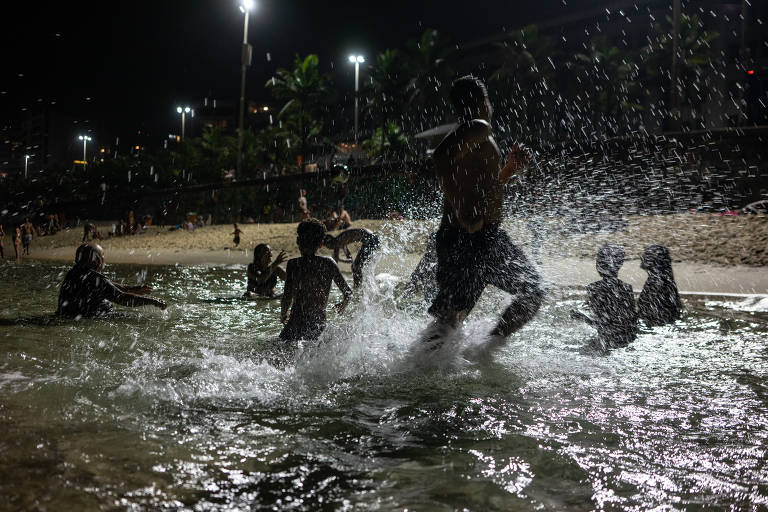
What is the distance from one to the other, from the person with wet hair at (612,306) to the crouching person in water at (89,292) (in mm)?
4476

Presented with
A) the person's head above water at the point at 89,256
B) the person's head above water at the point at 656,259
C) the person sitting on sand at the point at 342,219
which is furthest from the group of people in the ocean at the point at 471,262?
the person sitting on sand at the point at 342,219

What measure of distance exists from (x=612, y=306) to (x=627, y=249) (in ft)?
26.2

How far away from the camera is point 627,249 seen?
1260 cm

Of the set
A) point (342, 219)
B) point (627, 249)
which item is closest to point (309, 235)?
point (627, 249)

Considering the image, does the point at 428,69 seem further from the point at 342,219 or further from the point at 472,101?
the point at 472,101

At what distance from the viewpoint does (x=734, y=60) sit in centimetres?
4091

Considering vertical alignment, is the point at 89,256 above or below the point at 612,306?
above

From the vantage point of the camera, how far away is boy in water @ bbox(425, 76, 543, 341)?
4270mm

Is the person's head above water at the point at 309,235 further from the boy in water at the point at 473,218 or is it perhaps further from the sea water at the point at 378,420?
the boy in water at the point at 473,218

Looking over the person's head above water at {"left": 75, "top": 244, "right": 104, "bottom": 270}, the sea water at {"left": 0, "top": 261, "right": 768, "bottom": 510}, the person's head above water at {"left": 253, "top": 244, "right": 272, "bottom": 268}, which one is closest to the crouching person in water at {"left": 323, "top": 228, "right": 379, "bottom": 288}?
the person's head above water at {"left": 253, "top": 244, "right": 272, "bottom": 268}

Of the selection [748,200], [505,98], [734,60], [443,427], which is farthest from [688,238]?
[734,60]

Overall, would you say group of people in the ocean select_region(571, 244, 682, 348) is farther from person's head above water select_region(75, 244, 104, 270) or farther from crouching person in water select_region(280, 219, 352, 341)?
person's head above water select_region(75, 244, 104, 270)

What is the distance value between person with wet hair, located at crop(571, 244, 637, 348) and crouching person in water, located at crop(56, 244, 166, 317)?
176 inches

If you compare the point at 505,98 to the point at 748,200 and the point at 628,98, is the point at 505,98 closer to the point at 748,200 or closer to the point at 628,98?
the point at 628,98
